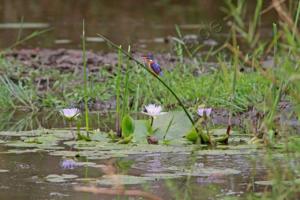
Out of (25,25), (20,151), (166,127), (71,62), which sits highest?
(25,25)

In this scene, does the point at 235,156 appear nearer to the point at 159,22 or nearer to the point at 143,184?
the point at 143,184

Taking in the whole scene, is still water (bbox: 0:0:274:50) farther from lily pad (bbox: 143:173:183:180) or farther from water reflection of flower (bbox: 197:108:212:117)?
lily pad (bbox: 143:173:183:180)

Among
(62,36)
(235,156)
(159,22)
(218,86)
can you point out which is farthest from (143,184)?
(159,22)

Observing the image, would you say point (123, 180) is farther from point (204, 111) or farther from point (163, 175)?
point (204, 111)

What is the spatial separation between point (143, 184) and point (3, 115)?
7.45 feet

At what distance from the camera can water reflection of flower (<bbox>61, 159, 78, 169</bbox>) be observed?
182 inches

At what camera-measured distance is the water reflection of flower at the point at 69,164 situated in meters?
4.62

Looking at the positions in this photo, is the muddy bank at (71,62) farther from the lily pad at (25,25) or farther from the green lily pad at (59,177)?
the green lily pad at (59,177)

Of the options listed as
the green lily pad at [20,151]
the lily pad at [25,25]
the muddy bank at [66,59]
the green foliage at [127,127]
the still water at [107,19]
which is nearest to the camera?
the green lily pad at [20,151]

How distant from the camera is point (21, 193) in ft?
13.6

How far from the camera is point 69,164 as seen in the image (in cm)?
465

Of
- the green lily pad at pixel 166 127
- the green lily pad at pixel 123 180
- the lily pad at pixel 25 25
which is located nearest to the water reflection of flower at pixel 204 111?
the green lily pad at pixel 166 127

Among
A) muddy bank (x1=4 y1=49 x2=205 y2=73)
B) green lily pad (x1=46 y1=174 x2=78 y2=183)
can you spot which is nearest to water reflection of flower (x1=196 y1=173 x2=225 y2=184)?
A: green lily pad (x1=46 y1=174 x2=78 y2=183)

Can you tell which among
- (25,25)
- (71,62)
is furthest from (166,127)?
(25,25)
